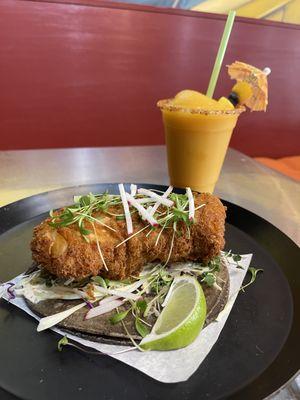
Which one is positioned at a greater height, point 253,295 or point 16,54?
point 16,54

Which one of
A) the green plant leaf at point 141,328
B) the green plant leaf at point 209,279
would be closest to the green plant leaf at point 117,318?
the green plant leaf at point 141,328

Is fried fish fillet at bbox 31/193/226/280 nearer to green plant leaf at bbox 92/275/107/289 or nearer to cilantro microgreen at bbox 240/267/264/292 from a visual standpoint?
green plant leaf at bbox 92/275/107/289

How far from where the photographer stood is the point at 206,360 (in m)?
0.81

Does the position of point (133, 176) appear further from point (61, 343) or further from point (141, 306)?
point (61, 343)

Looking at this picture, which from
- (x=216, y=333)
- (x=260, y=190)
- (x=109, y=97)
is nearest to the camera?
(x=216, y=333)

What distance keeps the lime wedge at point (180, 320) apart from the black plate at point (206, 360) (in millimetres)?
69

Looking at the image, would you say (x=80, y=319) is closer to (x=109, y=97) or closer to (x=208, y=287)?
(x=208, y=287)

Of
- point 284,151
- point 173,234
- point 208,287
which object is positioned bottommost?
point 284,151

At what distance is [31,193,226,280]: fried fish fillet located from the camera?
96 cm

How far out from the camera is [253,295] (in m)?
1.02

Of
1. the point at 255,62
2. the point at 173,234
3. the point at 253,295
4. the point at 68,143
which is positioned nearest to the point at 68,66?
the point at 68,143

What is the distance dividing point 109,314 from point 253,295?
0.40m

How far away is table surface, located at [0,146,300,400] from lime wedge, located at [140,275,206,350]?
2.29 feet

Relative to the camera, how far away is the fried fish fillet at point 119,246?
962 mm
